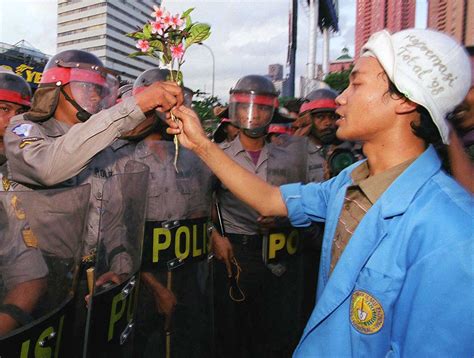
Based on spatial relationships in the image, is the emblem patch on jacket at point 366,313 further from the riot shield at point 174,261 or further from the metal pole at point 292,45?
the metal pole at point 292,45

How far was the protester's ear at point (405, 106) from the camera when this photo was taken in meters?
1.34

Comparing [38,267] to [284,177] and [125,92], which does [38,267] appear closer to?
[284,177]

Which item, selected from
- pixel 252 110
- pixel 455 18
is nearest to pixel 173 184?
pixel 252 110

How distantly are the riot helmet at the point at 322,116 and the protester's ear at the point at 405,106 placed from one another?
340 cm

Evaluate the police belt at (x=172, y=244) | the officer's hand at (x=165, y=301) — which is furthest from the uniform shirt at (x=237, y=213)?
the officer's hand at (x=165, y=301)

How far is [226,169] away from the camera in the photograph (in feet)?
6.11

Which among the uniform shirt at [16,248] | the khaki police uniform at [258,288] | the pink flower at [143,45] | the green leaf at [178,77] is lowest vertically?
the khaki police uniform at [258,288]

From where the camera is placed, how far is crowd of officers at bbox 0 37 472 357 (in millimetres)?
1241

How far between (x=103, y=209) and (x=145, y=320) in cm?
64

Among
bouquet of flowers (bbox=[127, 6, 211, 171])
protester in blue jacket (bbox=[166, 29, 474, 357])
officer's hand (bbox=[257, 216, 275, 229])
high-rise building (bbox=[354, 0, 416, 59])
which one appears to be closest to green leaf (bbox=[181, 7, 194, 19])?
bouquet of flowers (bbox=[127, 6, 211, 171])

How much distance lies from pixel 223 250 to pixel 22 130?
167 centimetres

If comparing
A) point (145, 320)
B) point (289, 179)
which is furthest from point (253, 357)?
point (145, 320)

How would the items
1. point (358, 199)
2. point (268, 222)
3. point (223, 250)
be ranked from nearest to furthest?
point (358, 199)
point (268, 222)
point (223, 250)

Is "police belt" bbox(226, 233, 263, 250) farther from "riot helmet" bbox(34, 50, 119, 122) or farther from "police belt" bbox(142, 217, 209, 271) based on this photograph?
"riot helmet" bbox(34, 50, 119, 122)
